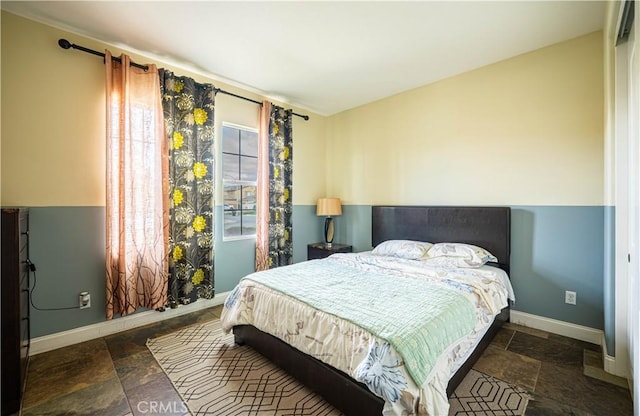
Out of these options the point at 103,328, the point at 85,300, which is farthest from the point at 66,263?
the point at 103,328

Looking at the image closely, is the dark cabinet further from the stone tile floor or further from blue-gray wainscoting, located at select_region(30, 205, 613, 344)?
blue-gray wainscoting, located at select_region(30, 205, 613, 344)

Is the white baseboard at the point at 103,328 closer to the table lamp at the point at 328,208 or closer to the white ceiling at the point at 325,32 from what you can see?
the table lamp at the point at 328,208

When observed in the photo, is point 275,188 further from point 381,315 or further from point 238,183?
point 381,315

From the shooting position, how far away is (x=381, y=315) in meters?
1.56

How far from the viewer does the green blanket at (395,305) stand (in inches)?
53.0

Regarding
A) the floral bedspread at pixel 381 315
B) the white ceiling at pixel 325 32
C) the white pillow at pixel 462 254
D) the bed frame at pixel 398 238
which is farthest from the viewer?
the white pillow at pixel 462 254

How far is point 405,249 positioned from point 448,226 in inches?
21.9

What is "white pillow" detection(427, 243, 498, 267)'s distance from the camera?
2619mm

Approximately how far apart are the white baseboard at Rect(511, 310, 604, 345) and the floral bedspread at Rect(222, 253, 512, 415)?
1.25 feet

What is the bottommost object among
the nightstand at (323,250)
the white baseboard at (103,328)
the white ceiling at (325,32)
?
the white baseboard at (103,328)

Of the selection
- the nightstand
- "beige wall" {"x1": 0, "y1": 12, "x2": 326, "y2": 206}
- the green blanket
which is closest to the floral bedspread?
the green blanket

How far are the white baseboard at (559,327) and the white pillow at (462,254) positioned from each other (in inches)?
24.5

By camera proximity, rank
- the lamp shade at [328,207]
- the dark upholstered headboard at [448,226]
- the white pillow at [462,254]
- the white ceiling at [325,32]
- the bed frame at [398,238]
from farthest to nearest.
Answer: the lamp shade at [328,207] < the dark upholstered headboard at [448,226] < the white pillow at [462,254] < the white ceiling at [325,32] < the bed frame at [398,238]

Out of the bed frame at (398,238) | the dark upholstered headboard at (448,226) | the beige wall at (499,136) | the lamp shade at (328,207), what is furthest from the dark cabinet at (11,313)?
the beige wall at (499,136)
